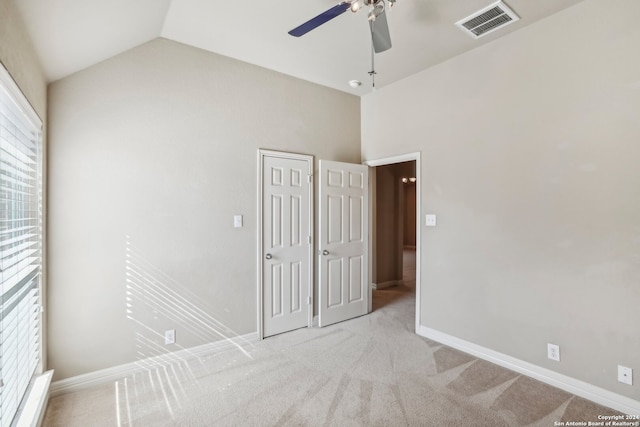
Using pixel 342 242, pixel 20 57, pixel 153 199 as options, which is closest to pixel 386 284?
pixel 342 242

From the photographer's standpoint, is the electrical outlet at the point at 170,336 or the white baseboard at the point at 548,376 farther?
the electrical outlet at the point at 170,336

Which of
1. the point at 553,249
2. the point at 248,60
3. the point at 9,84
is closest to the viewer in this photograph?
the point at 9,84

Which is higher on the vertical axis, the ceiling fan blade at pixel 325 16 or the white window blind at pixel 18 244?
the ceiling fan blade at pixel 325 16

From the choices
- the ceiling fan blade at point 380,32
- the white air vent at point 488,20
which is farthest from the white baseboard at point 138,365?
the white air vent at point 488,20

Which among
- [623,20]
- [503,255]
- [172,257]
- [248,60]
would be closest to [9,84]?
[172,257]

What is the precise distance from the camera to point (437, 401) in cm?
225

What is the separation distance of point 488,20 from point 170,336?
12.8 feet

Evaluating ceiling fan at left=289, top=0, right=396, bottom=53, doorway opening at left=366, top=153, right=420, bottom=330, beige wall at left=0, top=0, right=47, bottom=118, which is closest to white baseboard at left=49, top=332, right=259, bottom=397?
beige wall at left=0, top=0, right=47, bottom=118

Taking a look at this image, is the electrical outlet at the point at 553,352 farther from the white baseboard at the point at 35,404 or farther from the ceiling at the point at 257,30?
the white baseboard at the point at 35,404

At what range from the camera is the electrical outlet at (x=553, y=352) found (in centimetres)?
245

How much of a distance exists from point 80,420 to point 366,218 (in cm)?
334

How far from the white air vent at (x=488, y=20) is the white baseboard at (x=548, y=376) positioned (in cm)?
289

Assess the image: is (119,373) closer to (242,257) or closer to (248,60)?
(242,257)

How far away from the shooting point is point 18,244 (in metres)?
1.76
